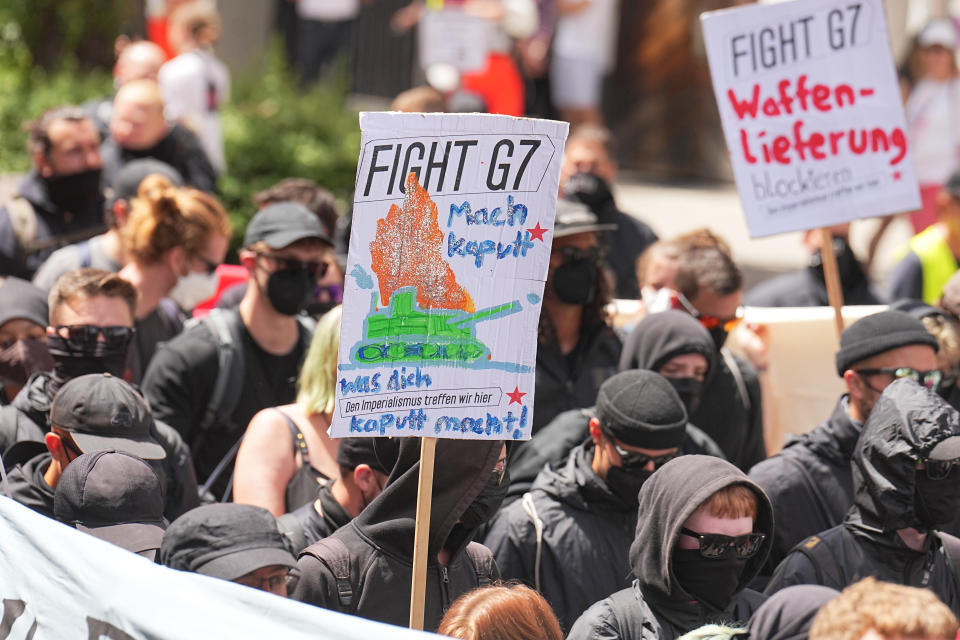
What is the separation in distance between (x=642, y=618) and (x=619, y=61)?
44.5 ft

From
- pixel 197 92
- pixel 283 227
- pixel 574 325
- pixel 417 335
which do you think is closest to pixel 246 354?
pixel 283 227

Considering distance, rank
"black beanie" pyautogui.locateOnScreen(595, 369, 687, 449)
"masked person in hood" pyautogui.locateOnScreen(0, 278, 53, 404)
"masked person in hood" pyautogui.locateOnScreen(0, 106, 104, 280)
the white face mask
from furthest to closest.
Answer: "masked person in hood" pyautogui.locateOnScreen(0, 106, 104, 280) → the white face mask → "masked person in hood" pyautogui.locateOnScreen(0, 278, 53, 404) → "black beanie" pyautogui.locateOnScreen(595, 369, 687, 449)

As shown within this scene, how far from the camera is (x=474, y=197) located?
3.80 m

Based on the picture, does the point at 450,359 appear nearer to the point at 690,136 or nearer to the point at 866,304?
the point at 866,304

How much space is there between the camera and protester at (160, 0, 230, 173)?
34.7ft

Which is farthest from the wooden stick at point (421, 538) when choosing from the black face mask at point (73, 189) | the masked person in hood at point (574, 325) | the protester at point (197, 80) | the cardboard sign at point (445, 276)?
the protester at point (197, 80)

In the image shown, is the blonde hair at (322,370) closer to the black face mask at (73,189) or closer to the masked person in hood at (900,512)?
the masked person in hood at (900,512)

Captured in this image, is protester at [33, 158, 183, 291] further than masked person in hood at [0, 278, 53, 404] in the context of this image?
Yes

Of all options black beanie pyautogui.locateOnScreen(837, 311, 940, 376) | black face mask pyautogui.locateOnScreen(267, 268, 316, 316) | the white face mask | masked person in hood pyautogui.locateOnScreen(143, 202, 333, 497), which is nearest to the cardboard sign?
black beanie pyautogui.locateOnScreen(837, 311, 940, 376)

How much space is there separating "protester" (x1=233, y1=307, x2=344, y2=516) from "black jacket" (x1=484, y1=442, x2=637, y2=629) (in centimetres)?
67

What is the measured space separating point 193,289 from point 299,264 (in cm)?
118

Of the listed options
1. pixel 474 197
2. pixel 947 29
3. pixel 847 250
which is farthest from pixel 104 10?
pixel 474 197

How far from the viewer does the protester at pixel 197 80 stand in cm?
1058

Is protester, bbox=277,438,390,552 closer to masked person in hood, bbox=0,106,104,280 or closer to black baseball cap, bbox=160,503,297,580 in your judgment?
black baseball cap, bbox=160,503,297,580
